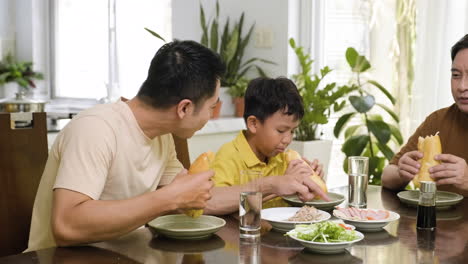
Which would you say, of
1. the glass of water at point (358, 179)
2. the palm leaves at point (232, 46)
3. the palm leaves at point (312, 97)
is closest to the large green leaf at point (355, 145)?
the palm leaves at point (312, 97)

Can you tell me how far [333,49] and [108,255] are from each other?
125 inches

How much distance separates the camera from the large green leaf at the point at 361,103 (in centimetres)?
402

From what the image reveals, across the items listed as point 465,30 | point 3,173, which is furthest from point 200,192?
point 465,30

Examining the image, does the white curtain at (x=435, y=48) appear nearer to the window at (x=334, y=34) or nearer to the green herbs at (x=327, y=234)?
the window at (x=334, y=34)

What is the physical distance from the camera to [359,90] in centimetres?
416

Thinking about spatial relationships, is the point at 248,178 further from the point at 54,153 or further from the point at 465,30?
the point at 465,30

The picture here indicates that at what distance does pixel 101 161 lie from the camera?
1709 millimetres

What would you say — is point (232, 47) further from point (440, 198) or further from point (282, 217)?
point (282, 217)

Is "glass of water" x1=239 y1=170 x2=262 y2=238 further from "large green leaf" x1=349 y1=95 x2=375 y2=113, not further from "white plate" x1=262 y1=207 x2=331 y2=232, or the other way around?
"large green leaf" x1=349 y1=95 x2=375 y2=113

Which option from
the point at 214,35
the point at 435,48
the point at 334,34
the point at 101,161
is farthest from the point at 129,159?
the point at 334,34

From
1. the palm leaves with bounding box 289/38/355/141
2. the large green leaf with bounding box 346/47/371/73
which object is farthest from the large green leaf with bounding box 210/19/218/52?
the large green leaf with bounding box 346/47/371/73

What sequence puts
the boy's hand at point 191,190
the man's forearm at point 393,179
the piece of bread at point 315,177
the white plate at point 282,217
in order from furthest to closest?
the man's forearm at point 393,179 → the piece of bread at point 315,177 → the white plate at point 282,217 → the boy's hand at point 191,190

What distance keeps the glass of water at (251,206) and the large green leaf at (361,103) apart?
96.1 inches

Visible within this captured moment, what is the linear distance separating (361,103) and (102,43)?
262 cm
